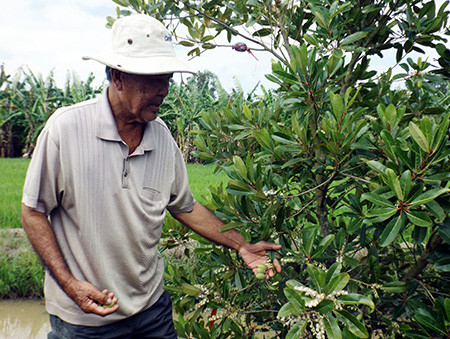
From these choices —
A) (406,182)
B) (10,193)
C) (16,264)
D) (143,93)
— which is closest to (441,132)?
(406,182)

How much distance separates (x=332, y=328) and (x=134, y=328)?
889mm

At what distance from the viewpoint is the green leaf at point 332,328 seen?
113 centimetres

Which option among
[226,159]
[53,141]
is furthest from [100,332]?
[226,159]

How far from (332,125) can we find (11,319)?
9.81ft

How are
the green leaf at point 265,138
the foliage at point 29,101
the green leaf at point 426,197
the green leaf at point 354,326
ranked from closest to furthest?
the green leaf at point 426,197 → the green leaf at point 354,326 → the green leaf at point 265,138 → the foliage at point 29,101

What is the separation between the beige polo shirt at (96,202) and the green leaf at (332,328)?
785 mm

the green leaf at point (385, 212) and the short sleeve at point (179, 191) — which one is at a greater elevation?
the green leaf at point (385, 212)

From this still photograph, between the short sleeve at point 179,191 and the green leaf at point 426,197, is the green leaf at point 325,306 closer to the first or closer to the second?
the green leaf at point 426,197

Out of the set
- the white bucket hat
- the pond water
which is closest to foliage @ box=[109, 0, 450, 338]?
the white bucket hat

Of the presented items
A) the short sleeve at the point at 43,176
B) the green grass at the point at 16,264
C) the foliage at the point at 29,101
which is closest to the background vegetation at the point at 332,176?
the short sleeve at the point at 43,176

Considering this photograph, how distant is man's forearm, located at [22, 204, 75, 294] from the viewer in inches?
57.9

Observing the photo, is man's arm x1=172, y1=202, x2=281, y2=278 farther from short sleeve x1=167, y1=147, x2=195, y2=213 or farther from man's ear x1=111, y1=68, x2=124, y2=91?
man's ear x1=111, y1=68, x2=124, y2=91

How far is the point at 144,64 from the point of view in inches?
57.9

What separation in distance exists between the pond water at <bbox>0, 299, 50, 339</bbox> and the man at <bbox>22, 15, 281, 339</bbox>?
1.68 metres
